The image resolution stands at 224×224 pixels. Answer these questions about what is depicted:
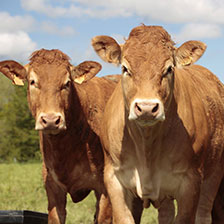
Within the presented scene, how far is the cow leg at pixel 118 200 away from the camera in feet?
17.8

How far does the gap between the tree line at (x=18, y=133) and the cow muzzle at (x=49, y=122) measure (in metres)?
42.3

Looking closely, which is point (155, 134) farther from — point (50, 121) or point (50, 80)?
point (50, 80)

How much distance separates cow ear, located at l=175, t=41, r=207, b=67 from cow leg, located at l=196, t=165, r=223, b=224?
1705 millimetres

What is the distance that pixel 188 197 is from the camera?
5.29m

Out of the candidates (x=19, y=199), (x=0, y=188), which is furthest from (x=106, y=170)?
(x=0, y=188)

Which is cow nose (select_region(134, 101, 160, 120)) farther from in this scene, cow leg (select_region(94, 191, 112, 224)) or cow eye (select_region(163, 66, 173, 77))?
cow leg (select_region(94, 191, 112, 224))

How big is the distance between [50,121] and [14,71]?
1.21m

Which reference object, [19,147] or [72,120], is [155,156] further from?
[19,147]

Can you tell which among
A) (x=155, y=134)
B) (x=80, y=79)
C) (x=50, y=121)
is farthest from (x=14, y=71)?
(x=155, y=134)

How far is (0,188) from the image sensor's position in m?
15.6

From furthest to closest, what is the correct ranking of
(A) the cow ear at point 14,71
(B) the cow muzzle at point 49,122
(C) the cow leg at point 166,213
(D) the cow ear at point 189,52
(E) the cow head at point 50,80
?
(C) the cow leg at point 166,213, (A) the cow ear at point 14,71, (E) the cow head at point 50,80, (B) the cow muzzle at point 49,122, (D) the cow ear at point 189,52

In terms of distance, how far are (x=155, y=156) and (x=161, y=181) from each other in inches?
10.5

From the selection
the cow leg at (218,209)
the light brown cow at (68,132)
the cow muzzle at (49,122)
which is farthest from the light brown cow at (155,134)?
the cow leg at (218,209)

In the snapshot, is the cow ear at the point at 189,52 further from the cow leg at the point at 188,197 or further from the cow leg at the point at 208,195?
the cow leg at the point at 208,195
